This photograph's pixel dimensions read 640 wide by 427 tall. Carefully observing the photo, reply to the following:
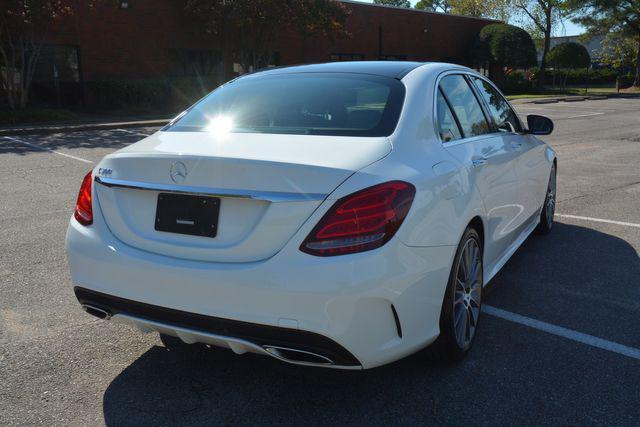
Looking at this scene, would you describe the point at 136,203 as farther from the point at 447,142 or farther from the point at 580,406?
the point at 580,406

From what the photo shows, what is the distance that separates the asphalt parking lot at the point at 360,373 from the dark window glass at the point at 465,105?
3.95 feet

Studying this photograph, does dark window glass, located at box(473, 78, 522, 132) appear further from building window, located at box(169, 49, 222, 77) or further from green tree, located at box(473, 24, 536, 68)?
green tree, located at box(473, 24, 536, 68)

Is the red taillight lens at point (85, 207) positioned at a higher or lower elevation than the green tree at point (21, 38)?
lower

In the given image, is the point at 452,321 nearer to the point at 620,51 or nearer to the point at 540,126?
the point at 540,126

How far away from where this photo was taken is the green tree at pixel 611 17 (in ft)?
149

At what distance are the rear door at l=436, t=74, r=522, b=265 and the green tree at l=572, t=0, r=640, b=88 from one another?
46978mm

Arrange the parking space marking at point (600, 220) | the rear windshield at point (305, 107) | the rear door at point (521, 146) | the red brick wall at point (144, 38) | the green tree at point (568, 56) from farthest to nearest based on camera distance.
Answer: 1. the green tree at point (568, 56)
2. the red brick wall at point (144, 38)
3. the parking space marking at point (600, 220)
4. the rear door at point (521, 146)
5. the rear windshield at point (305, 107)

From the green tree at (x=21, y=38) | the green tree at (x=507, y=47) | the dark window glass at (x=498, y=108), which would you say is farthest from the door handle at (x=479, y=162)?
the green tree at (x=507, y=47)

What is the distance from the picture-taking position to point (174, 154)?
2871 mm

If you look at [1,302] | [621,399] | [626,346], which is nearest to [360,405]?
[621,399]

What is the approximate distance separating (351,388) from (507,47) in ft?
127

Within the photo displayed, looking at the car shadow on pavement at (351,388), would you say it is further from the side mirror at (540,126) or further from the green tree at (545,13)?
the green tree at (545,13)

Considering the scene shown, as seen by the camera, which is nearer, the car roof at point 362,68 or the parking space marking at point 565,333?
the parking space marking at point 565,333

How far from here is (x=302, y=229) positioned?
2.54 meters
